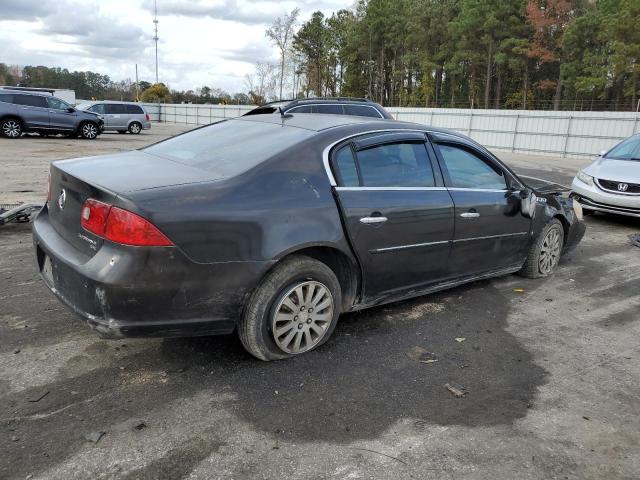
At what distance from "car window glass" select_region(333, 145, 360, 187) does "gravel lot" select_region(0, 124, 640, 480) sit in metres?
1.12

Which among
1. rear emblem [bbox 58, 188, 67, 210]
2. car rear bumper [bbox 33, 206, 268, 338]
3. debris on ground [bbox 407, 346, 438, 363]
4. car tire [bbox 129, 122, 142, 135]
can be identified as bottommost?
debris on ground [bbox 407, 346, 438, 363]

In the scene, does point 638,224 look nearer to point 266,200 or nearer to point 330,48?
point 266,200

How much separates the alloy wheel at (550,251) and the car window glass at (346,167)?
8.65 feet

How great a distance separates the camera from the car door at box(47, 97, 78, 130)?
2091cm

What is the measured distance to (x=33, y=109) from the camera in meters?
20.4

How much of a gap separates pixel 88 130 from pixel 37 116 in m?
2.04

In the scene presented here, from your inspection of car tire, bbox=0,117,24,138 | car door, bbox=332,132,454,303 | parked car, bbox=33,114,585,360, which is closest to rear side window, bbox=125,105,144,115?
car tire, bbox=0,117,24,138

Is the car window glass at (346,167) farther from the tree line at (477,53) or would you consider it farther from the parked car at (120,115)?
the tree line at (477,53)

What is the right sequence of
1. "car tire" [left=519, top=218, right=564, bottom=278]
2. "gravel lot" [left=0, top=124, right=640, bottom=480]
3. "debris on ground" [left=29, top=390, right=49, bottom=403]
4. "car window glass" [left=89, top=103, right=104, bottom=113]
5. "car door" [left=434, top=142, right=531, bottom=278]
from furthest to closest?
"car window glass" [left=89, top=103, right=104, bottom=113] < "car tire" [left=519, top=218, right=564, bottom=278] < "car door" [left=434, top=142, right=531, bottom=278] < "debris on ground" [left=29, top=390, right=49, bottom=403] < "gravel lot" [left=0, top=124, right=640, bottom=480]

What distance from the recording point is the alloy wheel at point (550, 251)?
548 cm

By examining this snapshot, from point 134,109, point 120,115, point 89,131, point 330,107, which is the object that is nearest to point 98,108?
point 120,115

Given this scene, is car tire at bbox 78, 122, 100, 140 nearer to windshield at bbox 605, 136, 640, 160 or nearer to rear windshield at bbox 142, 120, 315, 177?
A: windshield at bbox 605, 136, 640, 160

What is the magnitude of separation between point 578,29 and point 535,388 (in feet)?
157

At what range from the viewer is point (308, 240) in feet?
11.1
